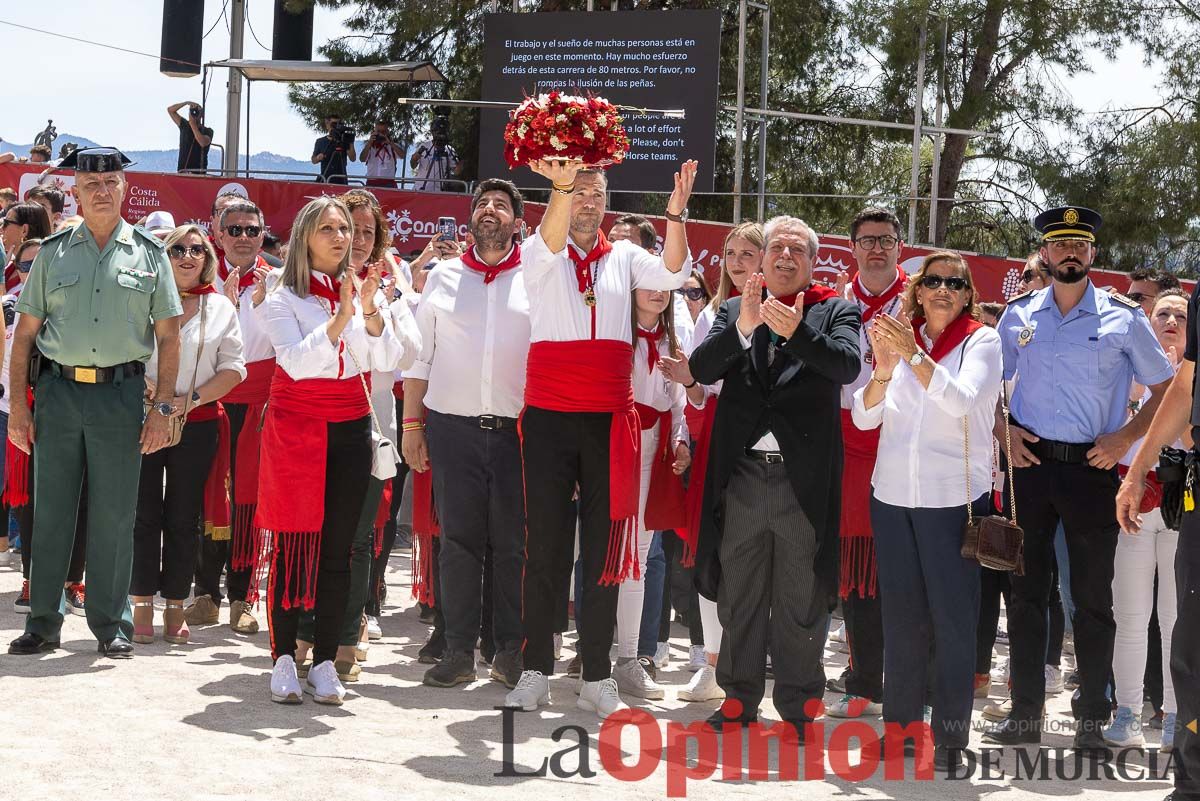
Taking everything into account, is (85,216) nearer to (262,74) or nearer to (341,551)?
(341,551)

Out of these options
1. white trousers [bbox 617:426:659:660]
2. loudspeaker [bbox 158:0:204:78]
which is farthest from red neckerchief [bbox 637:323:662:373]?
loudspeaker [bbox 158:0:204:78]

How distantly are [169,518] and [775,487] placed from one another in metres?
3.12

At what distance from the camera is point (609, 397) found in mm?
5887

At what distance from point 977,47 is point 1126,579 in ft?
46.3

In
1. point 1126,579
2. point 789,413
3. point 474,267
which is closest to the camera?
point 789,413

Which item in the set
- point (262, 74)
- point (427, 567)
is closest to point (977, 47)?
point (262, 74)

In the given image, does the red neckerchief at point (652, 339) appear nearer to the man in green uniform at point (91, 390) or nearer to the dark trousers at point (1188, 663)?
the man in green uniform at point (91, 390)

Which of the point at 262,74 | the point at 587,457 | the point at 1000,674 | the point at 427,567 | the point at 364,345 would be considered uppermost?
the point at 262,74

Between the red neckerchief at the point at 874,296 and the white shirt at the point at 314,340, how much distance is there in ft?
7.10

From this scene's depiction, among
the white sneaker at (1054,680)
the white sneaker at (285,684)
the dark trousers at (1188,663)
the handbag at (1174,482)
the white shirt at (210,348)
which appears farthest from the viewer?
the white sneaker at (1054,680)

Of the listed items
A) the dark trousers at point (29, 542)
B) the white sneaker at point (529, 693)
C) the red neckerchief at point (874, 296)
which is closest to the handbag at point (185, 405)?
the dark trousers at point (29, 542)

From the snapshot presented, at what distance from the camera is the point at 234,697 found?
229 inches

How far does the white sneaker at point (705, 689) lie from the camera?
640 cm

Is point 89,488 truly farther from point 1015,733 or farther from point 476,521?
point 1015,733
